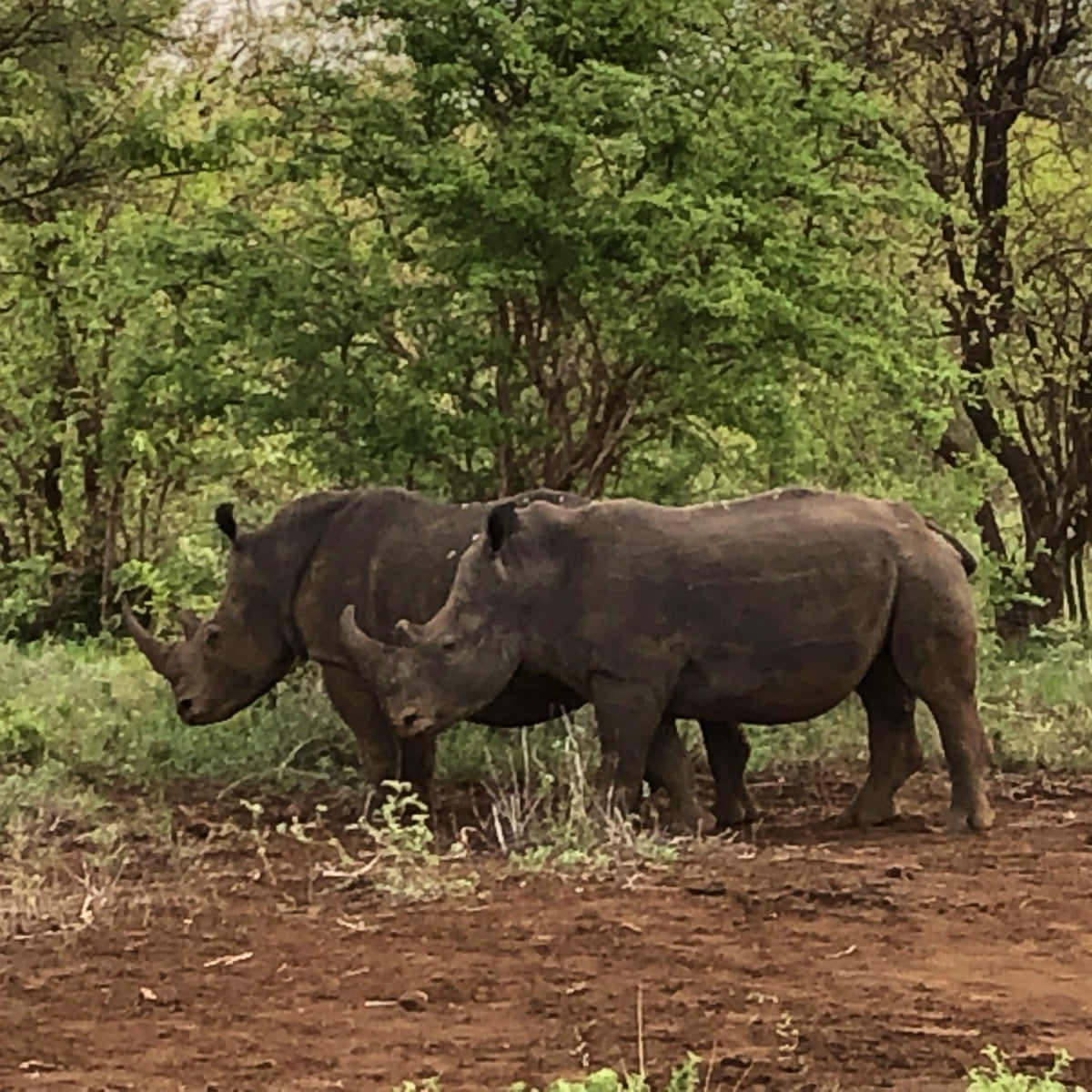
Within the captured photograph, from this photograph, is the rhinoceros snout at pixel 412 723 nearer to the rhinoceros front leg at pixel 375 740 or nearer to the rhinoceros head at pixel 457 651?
the rhinoceros head at pixel 457 651

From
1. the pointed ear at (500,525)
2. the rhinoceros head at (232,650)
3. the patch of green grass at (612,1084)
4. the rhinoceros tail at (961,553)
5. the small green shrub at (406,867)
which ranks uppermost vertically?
the pointed ear at (500,525)

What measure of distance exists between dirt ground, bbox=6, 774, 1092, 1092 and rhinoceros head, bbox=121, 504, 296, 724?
6.39 ft

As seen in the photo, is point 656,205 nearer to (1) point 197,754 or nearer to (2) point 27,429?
(1) point 197,754

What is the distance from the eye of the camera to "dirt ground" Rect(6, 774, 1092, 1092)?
542cm

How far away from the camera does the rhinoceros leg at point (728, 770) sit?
10297 millimetres

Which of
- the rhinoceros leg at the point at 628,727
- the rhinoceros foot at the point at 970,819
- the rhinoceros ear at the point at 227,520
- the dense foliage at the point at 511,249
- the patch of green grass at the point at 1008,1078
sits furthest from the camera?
the dense foliage at the point at 511,249

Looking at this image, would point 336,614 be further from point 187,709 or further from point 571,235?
point 571,235

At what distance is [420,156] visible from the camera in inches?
458

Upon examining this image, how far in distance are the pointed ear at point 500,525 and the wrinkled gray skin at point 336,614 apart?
0.32m

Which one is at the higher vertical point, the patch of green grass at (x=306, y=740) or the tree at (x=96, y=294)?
the tree at (x=96, y=294)

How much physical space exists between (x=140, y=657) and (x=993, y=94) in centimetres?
841

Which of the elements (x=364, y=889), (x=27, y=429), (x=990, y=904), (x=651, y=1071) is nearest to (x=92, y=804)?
(x=364, y=889)

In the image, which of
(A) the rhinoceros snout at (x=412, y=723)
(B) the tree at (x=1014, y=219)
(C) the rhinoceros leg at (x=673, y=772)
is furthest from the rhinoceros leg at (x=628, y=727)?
(B) the tree at (x=1014, y=219)

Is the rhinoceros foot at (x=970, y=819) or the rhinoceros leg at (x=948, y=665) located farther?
the rhinoceros foot at (x=970, y=819)
